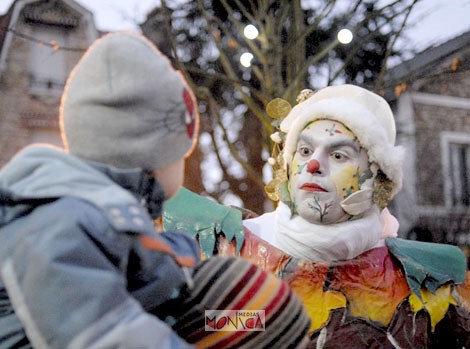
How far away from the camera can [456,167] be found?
11.1 meters

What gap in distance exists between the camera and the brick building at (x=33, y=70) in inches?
416

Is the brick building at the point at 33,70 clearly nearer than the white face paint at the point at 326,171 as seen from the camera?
No

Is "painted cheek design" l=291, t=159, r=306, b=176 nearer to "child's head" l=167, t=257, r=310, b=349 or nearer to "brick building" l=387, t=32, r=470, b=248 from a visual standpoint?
"child's head" l=167, t=257, r=310, b=349

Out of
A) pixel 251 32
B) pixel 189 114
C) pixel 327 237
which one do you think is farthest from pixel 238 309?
pixel 251 32

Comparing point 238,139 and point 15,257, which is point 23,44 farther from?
point 15,257

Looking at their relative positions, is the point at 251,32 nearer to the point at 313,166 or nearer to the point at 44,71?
the point at 313,166

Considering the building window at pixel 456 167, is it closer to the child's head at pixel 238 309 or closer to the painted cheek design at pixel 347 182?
the painted cheek design at pixel 347 182

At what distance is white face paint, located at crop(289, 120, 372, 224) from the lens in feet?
7.36

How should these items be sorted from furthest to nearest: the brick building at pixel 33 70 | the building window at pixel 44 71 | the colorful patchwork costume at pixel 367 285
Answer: the building window at pixel 44 71 < the brick building at pixel 33 70 < the colorful patchwork costume at pixel 367 285

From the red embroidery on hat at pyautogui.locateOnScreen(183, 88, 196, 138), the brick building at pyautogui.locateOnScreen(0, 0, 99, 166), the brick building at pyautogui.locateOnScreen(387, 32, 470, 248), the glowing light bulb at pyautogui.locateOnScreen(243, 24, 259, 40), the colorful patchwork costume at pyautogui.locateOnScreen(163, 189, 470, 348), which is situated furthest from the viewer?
the brick building at pyautogui.locateOnScreen(0, 0, 99, 166)

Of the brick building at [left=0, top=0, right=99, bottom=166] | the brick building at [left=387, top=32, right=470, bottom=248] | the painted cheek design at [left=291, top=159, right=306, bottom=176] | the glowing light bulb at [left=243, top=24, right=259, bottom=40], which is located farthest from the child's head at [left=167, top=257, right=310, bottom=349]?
the brick building at [left=0, top=0, right=99, bottom=166]

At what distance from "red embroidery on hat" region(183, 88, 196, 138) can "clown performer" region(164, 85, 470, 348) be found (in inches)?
43.3

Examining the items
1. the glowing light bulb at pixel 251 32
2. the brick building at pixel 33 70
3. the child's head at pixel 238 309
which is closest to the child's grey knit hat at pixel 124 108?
the child's head at pixel 238 309

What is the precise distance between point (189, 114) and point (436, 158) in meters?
10.4
